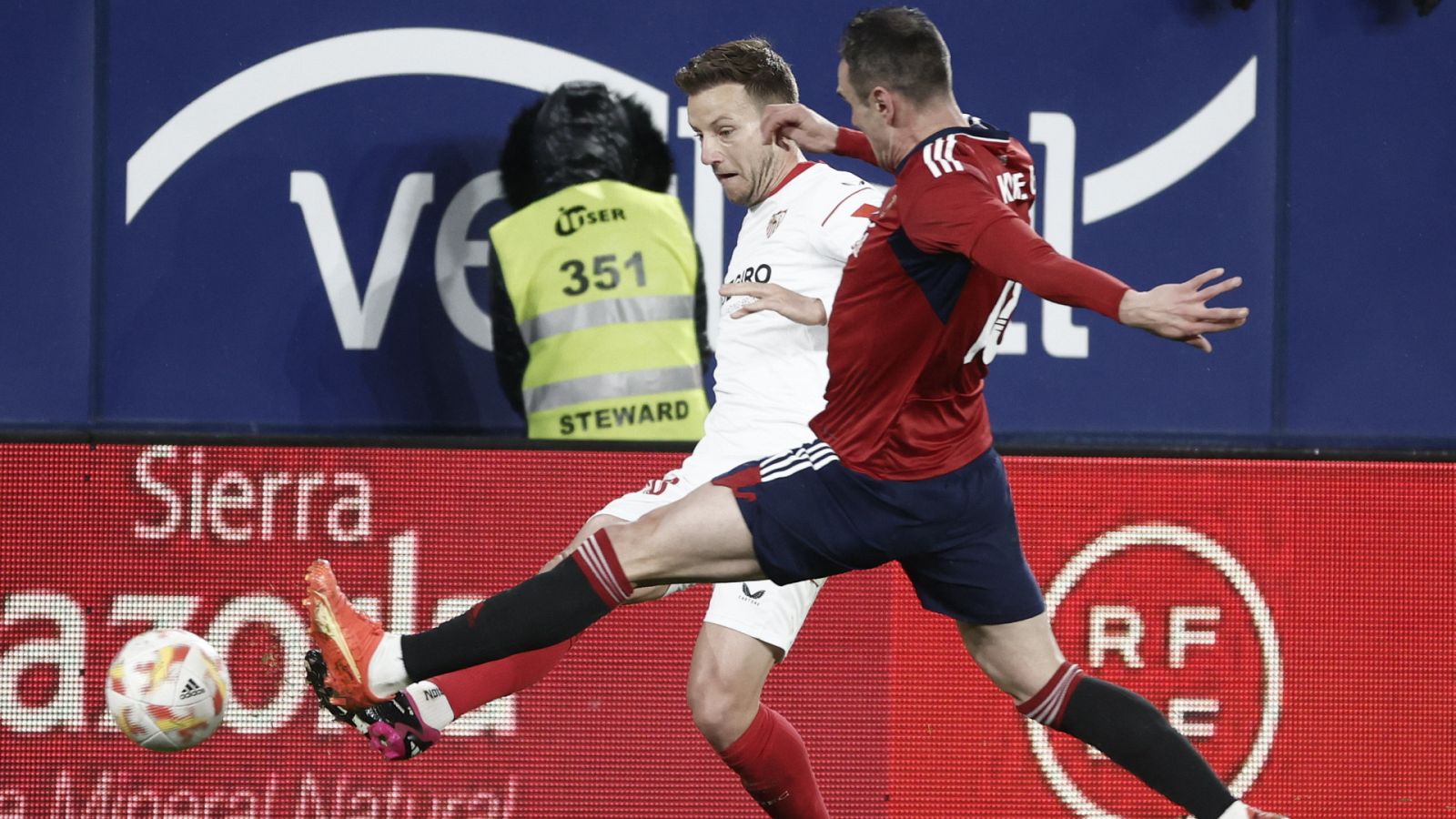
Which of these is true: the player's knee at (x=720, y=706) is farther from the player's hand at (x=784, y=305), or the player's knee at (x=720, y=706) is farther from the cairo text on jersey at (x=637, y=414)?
the cairo text on jersey at (x=637, y=414)

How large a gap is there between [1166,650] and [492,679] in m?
1.75

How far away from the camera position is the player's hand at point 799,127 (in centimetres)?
359

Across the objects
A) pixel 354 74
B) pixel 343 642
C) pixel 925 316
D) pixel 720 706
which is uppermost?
pixel 354 74

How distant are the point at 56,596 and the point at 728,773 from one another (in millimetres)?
1673

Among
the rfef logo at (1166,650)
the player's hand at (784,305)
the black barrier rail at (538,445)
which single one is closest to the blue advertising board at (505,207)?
the black barrier rail at (538,445)

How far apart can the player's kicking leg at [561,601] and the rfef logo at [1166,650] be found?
153 cm

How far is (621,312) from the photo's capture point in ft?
16.7

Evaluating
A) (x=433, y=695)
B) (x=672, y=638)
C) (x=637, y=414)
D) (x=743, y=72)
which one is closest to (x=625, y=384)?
(x=637, y=414)

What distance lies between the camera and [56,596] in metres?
4.36

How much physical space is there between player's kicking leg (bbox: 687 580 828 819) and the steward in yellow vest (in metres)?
1.18

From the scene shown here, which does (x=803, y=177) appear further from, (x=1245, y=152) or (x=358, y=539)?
(x=1245, y=152)

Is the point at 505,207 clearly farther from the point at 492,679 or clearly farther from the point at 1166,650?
the point at 1166,650

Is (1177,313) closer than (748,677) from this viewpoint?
Yes

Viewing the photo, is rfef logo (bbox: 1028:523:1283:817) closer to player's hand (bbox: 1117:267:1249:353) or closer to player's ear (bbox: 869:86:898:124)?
player's ear (bbox: 869:86:898:124)
